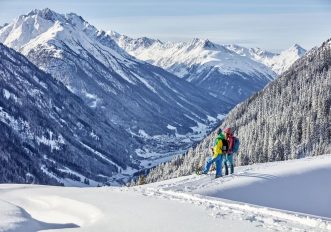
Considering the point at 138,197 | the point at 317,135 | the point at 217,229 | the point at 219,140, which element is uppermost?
the point at 317,135

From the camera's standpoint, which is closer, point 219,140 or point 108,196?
point 108,196

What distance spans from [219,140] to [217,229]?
17.4 metres

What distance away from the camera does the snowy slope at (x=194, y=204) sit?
1936 cm

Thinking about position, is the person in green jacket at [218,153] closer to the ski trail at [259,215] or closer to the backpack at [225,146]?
the backpack at [225,146]

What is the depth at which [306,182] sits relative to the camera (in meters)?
31.9

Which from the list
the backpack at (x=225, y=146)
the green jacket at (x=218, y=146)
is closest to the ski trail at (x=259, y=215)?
the green jacket at (x=218, y=146)

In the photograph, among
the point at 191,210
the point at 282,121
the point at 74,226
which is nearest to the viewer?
the point at 74,226

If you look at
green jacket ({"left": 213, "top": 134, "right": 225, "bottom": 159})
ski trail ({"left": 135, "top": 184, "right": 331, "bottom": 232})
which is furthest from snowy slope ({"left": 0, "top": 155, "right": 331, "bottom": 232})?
green jacket ({"left": 213, "top": 134, "right": 225, "bottom": 159})

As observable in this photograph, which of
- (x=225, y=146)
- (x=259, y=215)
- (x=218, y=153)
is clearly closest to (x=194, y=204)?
(x=259, y=215)

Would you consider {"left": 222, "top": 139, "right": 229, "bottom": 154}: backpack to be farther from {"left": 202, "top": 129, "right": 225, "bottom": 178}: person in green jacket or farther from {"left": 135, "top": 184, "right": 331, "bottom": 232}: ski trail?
{"left": 135, "top": 184, "right": 331, "bottom": 232}: ski trail

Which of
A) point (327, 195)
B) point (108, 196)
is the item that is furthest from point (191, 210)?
point (327, 195)

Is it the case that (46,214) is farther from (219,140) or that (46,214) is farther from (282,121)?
(282,121)

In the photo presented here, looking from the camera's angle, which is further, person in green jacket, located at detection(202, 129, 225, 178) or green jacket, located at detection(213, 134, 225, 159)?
green jacket, located at detection(213, 134, 225, 159)

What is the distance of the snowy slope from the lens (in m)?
19.4
